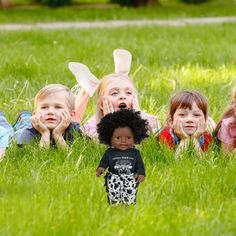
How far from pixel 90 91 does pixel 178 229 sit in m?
2.70

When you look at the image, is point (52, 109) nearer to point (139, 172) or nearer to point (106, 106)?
point (106, 106)

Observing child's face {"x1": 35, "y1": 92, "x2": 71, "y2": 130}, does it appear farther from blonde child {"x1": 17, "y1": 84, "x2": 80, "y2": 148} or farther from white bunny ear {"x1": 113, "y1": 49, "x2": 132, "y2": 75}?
white bunny ear {"x1": 113, "y1": 49, "x2": 132, "y2": 75}

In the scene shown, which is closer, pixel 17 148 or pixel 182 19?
pixel 17 148

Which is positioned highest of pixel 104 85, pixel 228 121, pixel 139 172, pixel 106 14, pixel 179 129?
pixel 106 14

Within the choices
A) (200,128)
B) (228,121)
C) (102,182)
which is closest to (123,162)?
(102,182)

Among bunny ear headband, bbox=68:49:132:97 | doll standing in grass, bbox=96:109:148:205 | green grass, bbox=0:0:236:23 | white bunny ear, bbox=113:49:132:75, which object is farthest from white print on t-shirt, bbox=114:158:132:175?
green grass, bbox=0:0:236:23

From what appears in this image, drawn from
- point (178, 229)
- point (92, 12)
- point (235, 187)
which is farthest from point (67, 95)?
point (92, 12)

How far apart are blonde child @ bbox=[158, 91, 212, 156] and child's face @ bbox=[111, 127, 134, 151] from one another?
57.4 inches

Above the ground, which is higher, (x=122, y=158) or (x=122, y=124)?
(x=122, y=124)

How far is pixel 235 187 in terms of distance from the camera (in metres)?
4.83

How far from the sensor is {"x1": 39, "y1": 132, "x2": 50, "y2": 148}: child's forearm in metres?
5.73

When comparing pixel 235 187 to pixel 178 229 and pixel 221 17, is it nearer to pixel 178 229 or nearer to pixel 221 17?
pixel 178 229

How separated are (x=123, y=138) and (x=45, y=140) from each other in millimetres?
1598

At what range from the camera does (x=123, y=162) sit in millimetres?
4238
